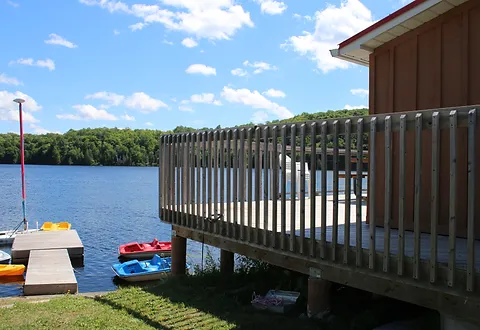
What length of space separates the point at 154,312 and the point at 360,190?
3.35 meters

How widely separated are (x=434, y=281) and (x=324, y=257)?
4.69 ft

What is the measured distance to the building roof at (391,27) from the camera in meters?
6.45

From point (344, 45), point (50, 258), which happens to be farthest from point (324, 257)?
point (50, 258)

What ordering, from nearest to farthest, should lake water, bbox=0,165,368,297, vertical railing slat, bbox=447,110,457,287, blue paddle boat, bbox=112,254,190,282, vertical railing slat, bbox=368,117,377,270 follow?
vertical railing slat, bbox=447,110,457,287
vertical railing slat, bbox=368,117,377,270
blue paddle boat, bbox=112,254,190,282
lake water, bbox=0,165,368,297

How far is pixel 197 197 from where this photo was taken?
794cm

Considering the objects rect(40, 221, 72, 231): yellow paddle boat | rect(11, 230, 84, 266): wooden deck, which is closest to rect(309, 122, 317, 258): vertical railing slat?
rect(11, 230, 84, 266): wooden deck

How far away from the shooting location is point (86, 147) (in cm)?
12481

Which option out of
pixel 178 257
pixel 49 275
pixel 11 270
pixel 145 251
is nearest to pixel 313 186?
pixel 178 257

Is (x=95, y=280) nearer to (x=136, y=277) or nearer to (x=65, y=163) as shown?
(x=136, y=277)

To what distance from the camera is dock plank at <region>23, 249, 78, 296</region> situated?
39.2ft

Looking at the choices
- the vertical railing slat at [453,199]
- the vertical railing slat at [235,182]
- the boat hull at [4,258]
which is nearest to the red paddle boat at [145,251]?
the boat hull at [4,258]

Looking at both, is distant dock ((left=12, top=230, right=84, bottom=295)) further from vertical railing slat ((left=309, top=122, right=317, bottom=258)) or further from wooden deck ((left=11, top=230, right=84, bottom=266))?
vertical railing slat ((left=309, top=122, right=317, bottom=258))

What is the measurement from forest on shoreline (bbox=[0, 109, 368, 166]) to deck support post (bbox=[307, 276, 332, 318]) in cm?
11877

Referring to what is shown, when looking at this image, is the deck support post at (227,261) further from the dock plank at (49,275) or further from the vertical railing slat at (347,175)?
the dock plank at (49,275)
